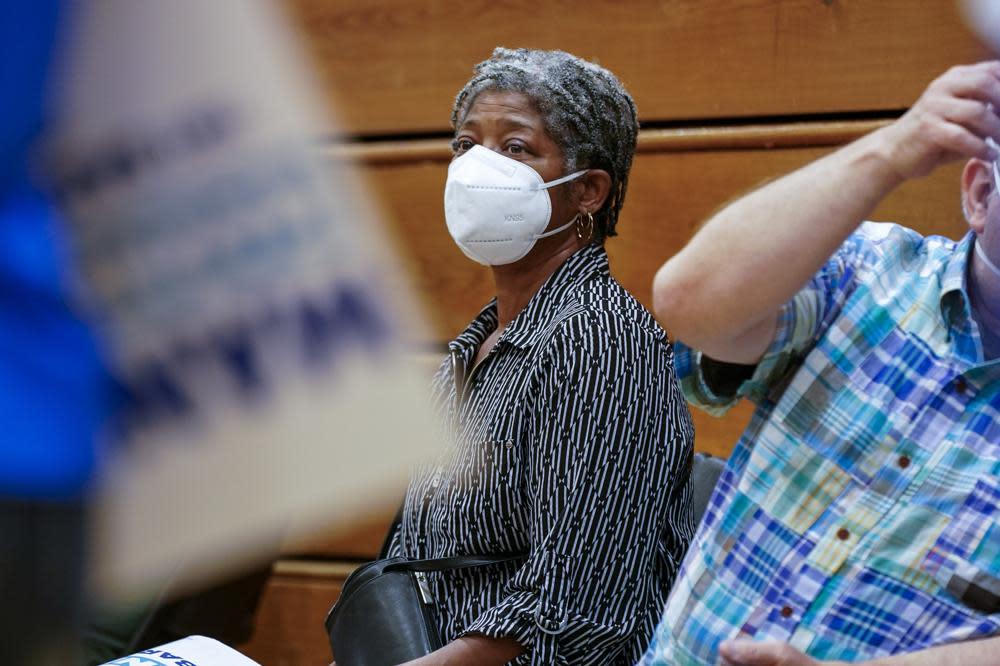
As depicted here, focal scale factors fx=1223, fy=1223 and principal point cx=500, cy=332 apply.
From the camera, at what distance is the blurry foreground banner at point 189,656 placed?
1744 mm

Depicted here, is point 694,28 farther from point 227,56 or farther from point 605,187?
point 227,56

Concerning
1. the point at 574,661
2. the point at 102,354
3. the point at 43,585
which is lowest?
the point at 574,661

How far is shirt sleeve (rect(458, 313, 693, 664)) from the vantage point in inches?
67.7

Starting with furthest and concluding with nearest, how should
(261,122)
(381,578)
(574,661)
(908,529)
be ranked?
(381,578) < (574,661) < (261,122) < (908,529)

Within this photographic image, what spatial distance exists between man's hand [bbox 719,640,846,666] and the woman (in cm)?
44

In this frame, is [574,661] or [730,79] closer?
[574,661]

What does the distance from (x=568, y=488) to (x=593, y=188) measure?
0.57 m

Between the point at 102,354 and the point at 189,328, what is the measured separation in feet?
0.85

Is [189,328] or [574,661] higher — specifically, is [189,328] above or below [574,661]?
above

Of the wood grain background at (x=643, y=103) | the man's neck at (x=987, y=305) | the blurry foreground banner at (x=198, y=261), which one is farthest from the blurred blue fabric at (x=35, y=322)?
the wood grain background at (x=643, y=103)

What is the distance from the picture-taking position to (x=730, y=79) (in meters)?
2.88

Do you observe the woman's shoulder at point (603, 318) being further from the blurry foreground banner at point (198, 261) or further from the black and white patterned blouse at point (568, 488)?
the blurry foreground banner at point (198, 261)

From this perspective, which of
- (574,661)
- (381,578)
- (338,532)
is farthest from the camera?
(338,532)

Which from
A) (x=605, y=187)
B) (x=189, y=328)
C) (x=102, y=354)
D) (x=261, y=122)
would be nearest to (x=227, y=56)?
(x=261, y=122)
